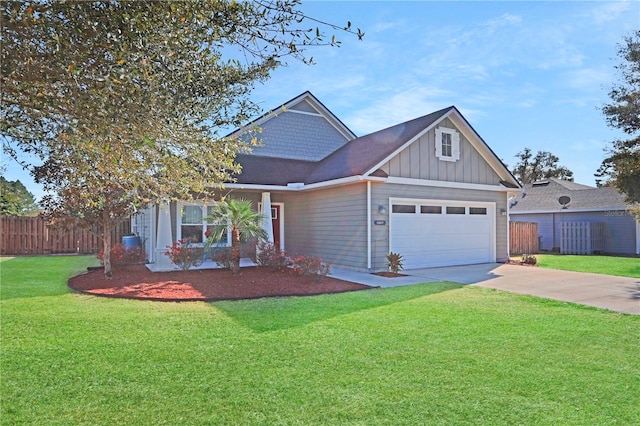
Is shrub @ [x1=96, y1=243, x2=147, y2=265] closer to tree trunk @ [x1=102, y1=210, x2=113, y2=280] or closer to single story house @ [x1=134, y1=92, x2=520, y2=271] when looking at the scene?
single story house @ [x1=134, y1=92, x2=520, y2=271]

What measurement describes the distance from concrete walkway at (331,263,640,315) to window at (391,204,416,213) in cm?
189

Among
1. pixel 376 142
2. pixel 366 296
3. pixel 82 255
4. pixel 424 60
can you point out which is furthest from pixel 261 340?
pixel 82 255

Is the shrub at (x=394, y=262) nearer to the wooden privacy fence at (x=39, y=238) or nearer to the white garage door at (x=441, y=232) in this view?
the white garage door at (x=441, y=232)

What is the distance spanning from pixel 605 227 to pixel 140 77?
26.0 metres

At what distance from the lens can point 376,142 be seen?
607 inches

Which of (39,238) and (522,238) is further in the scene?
(522,238)

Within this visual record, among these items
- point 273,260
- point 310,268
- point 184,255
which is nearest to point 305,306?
point 310,268

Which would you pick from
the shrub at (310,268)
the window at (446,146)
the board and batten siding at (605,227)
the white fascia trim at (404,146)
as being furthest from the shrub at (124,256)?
the board and batten siding at (605,227)

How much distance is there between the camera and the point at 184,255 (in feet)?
39.0

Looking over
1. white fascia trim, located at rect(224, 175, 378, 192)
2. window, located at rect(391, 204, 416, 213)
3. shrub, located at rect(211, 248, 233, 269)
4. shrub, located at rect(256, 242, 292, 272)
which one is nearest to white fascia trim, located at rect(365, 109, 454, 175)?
white fascia trim, located at rect(224, 175, 378, 192)

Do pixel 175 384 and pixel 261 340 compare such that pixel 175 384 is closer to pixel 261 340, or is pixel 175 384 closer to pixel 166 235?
pixel 261 340

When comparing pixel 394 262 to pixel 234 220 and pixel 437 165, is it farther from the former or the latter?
pixel 234 220

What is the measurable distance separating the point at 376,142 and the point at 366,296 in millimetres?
7989

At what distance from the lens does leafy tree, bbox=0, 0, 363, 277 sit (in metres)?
3.51
